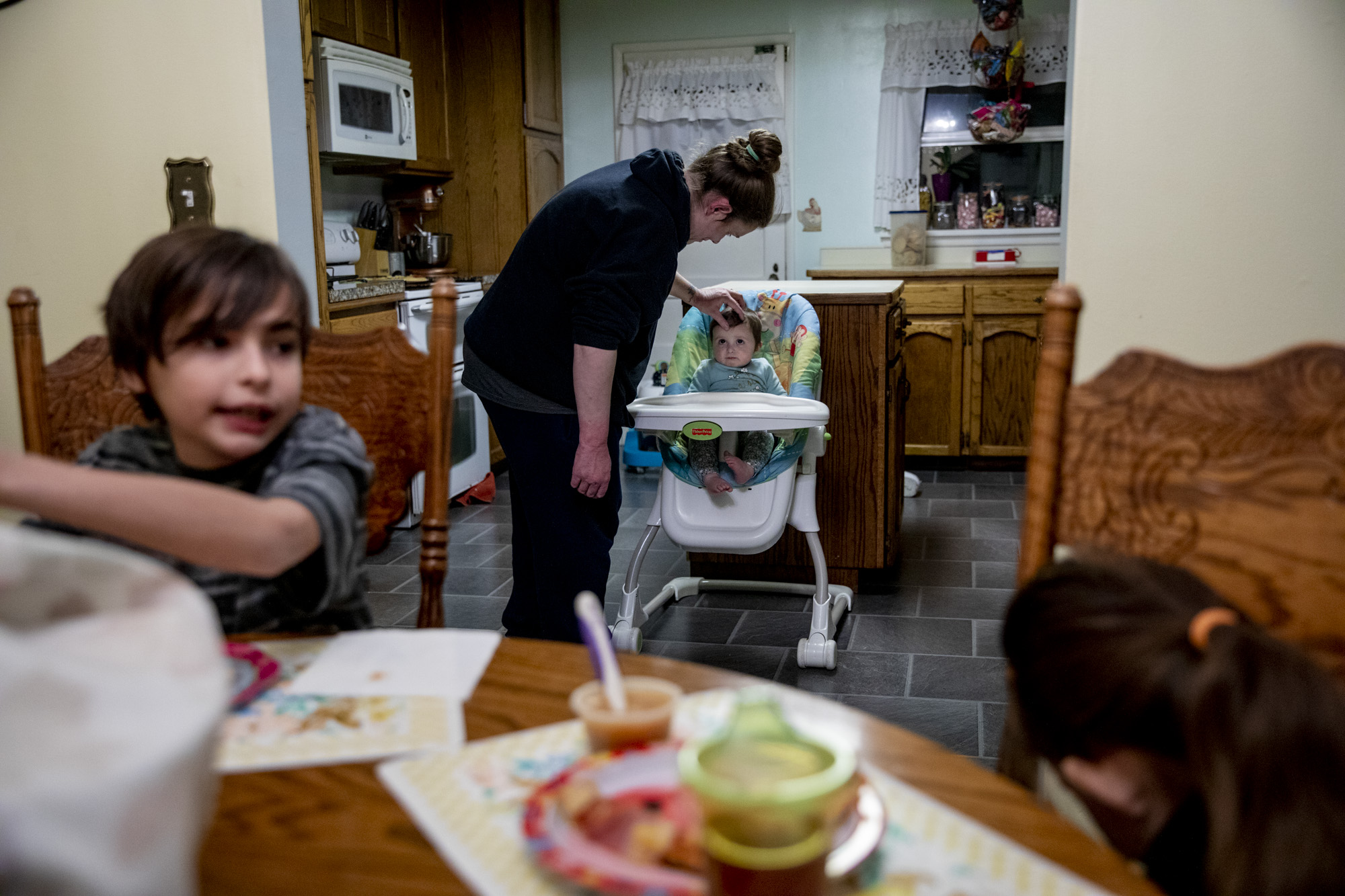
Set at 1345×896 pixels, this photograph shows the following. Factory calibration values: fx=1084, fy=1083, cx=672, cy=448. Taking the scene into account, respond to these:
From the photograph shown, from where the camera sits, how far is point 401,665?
96 centimetres

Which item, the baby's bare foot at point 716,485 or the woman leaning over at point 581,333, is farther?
the baby's bare foot at point 716,485

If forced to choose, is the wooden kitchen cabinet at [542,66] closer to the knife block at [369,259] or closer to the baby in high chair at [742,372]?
the knife block at [369,259]

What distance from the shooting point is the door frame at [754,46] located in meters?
5.44

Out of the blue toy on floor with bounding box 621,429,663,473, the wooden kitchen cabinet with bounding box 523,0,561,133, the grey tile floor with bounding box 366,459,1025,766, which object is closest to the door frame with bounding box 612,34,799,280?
the wooden kitchen cabinet with bounding box 523,0,561,133

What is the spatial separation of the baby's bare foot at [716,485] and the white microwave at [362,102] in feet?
6.59

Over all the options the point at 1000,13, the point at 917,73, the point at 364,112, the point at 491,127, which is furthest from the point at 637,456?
the point at 1000,13

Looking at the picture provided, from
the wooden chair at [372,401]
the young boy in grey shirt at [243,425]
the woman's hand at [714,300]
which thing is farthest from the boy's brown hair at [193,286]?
the woman's hand at [714,300]

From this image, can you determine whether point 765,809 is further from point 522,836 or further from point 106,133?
point 106,133

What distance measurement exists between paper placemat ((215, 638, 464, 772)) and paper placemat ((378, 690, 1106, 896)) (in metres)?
0.04

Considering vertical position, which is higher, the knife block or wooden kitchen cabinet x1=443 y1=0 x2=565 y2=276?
wooden kitchen cabinet x1=443 y1=0 x2=565 y2=276

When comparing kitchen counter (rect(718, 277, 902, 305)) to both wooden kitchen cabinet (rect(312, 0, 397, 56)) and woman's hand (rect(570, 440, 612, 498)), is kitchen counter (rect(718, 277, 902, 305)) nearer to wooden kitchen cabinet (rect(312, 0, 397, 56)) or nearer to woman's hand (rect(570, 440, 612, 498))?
woman's hand (rect(570, 440, 612, 498))

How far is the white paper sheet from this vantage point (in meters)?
0.91

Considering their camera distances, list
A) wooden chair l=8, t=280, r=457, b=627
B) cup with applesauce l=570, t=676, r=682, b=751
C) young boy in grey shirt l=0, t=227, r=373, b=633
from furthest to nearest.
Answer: wooden chair l=8, t=280, r=457, b=627 → young boy in grey shirt l=0, t=227, r=373, b=633 → cup with applesauce l=570, t=676, r=682, b=751

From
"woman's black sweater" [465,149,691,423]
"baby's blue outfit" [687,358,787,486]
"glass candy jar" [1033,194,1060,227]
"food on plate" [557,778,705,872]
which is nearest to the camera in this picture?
"food on plate" [557,778,705,872]
